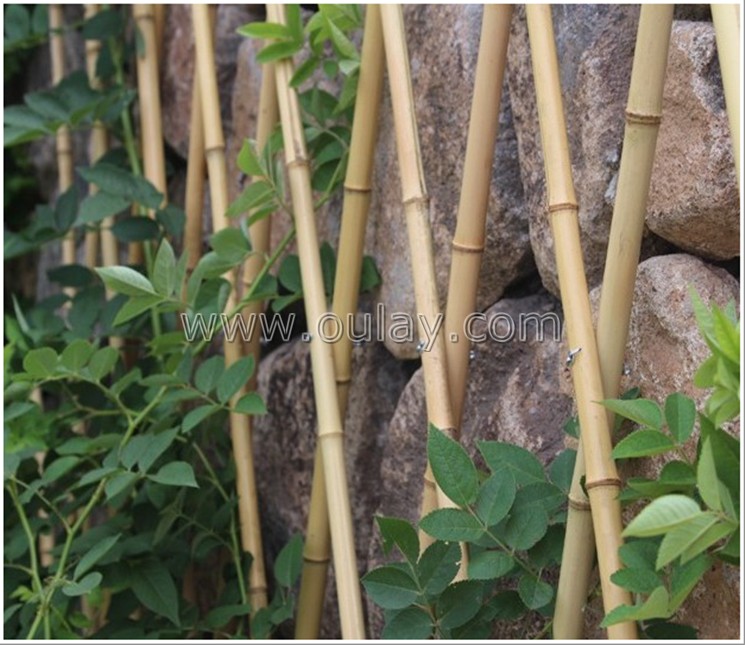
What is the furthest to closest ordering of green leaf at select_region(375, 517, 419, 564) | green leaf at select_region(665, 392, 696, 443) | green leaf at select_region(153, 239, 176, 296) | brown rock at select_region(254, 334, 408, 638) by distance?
1. brown rock at select_region(254, 334, 408, 638)
2. green leaf at select_region(153, 239, 176, 296)
3. green leaf at select_region(375, 517, 419, 564)
4. green leaf at select_region(665, 392, 696, 443)

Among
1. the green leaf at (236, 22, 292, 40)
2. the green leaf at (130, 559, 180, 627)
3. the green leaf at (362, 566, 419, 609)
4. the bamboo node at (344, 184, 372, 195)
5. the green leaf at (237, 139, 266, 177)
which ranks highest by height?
the green leaf at (236, 22, 292, 40)

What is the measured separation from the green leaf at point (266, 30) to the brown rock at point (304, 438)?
1.00ft

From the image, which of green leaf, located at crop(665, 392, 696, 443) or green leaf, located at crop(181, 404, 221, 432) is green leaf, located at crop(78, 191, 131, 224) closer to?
green leaf, located at crop(181, 404, 221, 432)

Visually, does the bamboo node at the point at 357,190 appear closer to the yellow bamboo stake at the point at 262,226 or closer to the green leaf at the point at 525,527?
the yellow bamboo stake at the point at 262,226

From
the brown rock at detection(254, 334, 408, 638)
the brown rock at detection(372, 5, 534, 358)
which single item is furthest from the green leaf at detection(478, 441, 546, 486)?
the brown rock at detection(254, 334, 408, 638)

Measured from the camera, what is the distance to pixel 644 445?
68cm

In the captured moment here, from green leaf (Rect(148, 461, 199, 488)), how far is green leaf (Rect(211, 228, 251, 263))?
0.69 feet

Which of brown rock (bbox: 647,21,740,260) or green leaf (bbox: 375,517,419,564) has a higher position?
brown rock (bbox: 647,21,740,260)

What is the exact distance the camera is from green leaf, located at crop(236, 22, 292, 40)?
3.34 feet

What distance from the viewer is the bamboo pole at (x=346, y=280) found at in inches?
39.6

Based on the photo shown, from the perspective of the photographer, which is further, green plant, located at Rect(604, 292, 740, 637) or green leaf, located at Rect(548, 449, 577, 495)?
green leaf, located at Rect(548, 449, 577, 495)

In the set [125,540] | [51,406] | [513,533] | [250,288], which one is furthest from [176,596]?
[51,406]

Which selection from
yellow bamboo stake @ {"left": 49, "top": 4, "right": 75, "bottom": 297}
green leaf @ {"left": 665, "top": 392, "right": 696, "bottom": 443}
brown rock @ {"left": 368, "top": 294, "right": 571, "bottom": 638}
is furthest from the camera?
yellow bamboo stake @ {"left": 49, "top": 4, "right": 75, "bottom": 297}

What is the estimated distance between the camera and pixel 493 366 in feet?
3.18
